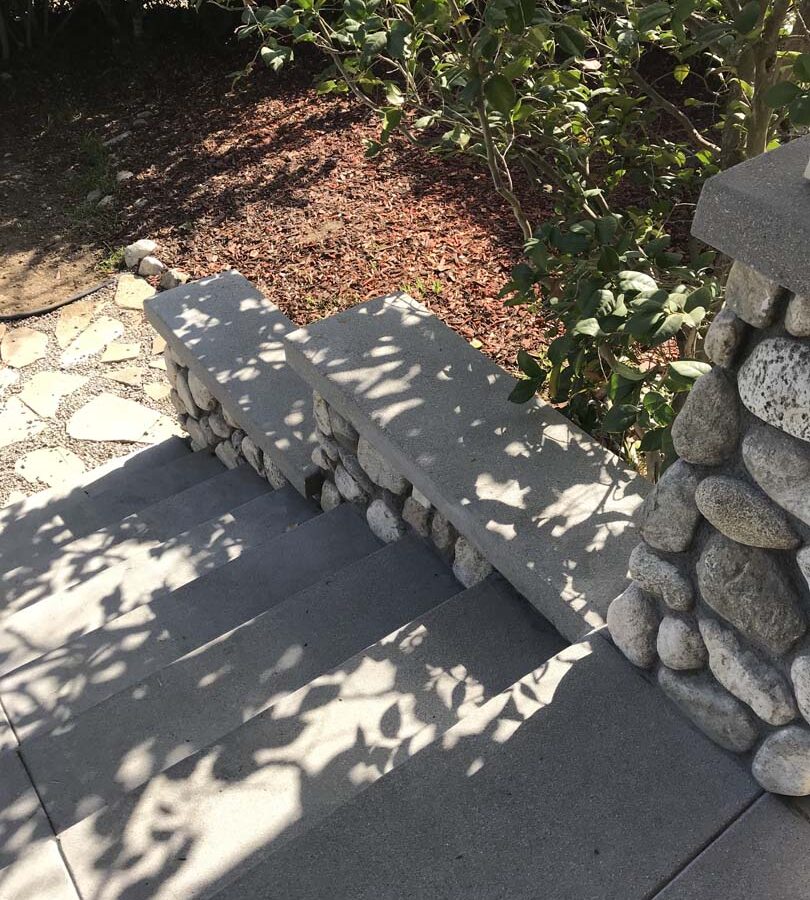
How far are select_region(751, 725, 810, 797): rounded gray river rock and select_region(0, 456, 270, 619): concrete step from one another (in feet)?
7.82

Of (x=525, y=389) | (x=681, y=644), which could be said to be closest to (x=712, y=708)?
(x=681, y=644)

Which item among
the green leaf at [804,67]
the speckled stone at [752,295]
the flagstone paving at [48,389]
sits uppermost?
the green leaf at [804,67]

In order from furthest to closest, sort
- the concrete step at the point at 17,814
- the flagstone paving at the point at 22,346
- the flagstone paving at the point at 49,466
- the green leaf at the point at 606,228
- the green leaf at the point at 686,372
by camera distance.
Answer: the flagstone paving at the point at 22,346
the flagstone paving at the point at 49,466
the green leaf at the point at 606,228
the concrete step at the point at 17,814
the green leaf at the point at 686,372

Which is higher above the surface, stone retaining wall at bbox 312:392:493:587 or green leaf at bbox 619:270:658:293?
green leaf at bbox 619:270:658:293

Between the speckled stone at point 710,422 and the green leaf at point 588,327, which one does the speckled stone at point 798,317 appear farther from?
the green leaf at point 588,327

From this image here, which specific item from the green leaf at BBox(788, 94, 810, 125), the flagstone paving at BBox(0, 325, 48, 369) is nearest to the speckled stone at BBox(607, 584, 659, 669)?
the green leaf at BBox(788, 94, 810, 125)

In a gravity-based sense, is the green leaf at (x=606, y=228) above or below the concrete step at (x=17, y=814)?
above

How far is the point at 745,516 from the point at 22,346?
479cm

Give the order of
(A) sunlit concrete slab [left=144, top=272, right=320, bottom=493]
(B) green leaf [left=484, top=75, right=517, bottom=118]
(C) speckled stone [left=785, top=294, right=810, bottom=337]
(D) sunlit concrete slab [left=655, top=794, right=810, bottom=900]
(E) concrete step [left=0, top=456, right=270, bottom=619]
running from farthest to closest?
1. (E) concrete step [left=0, top=456, right=270, bottom=619]
2. (A) sunlit concrete slab [left=144, top=272, right=320, bottom=493]
3. (B) green leaf [left=484, top=75, right=517, bottom=118]
4. (D) sunlit concrete slab [left=655, top=794, right=810, bottom=900]
5. (C) speckled stone [left=785, top=294, right=810, bottom=337]

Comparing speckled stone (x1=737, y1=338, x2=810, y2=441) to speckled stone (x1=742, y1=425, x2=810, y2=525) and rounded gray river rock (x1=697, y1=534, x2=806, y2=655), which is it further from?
rounded gray river rock (x1=697, y1=534, x2=806, y2=655)

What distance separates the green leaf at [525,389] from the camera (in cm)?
272

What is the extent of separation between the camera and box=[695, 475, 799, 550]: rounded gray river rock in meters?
1.58

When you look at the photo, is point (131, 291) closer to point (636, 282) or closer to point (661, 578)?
point (636, 282)

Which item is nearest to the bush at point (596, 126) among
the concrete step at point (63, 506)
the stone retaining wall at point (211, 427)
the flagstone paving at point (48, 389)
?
the stone retaining wall at point (211, 427)
